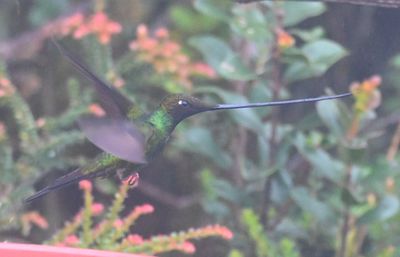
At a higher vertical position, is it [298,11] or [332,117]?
[298,11]

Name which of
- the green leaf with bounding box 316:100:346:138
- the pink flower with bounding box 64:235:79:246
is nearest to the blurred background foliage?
the green leaf with bounding box 316:100:346:138

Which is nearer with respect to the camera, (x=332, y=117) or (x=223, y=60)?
(x=332, y=117)

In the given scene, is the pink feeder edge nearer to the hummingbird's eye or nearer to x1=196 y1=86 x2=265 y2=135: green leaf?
the hummingbird's eye

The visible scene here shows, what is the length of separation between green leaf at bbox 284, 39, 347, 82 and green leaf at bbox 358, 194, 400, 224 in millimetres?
339

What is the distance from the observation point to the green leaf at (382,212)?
171 cm

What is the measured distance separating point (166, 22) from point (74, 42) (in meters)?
0.45

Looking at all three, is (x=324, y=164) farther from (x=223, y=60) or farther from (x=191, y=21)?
(x=191, y=21)

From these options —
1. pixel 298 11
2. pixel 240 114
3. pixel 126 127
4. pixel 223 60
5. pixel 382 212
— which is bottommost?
pixel 126 127

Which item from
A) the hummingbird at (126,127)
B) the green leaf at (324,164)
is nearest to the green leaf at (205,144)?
the green leaf at (324,164)

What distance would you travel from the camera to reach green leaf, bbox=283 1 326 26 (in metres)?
1.84

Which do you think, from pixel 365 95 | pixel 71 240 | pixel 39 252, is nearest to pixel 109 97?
pixel 39 252

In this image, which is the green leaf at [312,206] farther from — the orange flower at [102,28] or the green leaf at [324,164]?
the orange flower at [102,28]

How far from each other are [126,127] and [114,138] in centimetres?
4

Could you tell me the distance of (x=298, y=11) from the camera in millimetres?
1859
